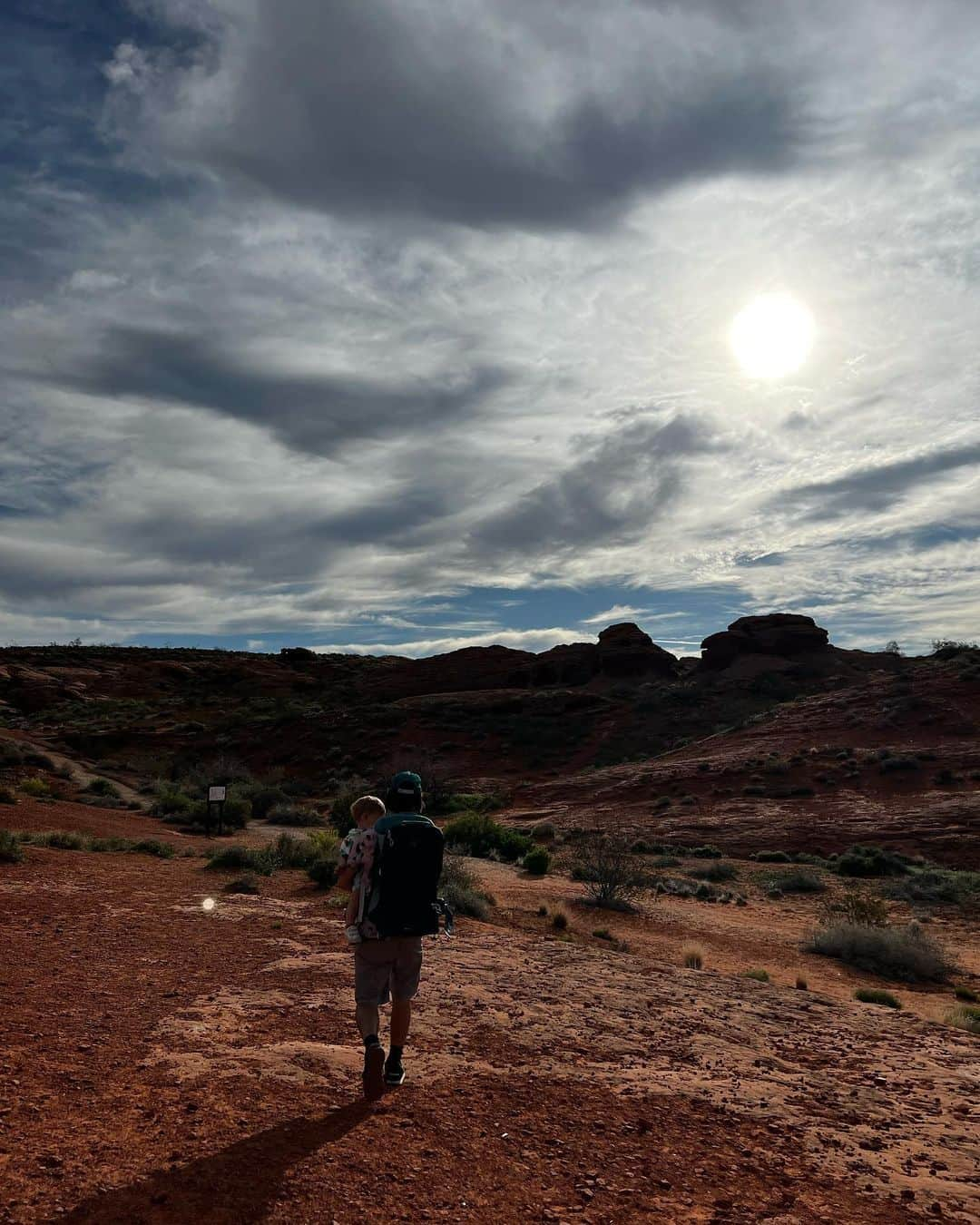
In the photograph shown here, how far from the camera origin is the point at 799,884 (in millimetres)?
21250

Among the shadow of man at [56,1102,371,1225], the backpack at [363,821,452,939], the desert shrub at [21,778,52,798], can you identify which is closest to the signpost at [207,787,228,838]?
the desert shrub at [21,778,52,798]

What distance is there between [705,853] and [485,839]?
787cm

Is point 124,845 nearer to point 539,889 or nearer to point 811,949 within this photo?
point 539,889

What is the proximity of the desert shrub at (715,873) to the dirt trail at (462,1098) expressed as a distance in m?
13.2

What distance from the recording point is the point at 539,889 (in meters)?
18.0

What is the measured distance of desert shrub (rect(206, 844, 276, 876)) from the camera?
1629 cm

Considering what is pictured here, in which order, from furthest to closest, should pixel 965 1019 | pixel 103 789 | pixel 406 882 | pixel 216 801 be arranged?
1. pixel 103 789
2. pixel 216 801
3. pixel 965 1019
4. pixel 406 882

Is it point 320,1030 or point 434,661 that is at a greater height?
point 434,661

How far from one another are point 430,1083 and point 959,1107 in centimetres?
401

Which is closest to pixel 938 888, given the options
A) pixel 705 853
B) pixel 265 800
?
pixel 705 853

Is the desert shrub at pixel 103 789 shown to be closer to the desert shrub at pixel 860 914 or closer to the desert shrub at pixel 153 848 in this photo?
the desert shrub at pixel 153 848

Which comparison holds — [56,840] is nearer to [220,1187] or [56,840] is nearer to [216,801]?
[216,801]

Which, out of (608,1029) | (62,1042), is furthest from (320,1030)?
(608,1029)

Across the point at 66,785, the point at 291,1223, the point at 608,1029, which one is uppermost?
the point at 291,1223
